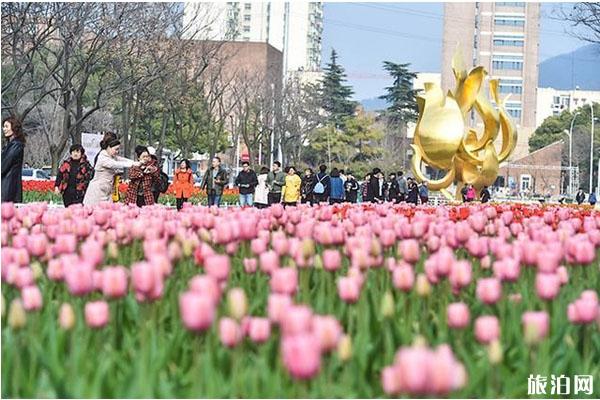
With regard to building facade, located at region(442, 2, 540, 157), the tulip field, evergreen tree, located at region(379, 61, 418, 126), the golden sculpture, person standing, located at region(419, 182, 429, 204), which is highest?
building facade, located at region(442, 2, 540, 157)

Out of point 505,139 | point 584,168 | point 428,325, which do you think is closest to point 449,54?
point 584,168

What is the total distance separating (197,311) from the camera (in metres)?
2.47

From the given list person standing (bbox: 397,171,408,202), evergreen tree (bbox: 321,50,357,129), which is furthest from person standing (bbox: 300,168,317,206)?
evergreen tree (bbox: 321,50,357,129)

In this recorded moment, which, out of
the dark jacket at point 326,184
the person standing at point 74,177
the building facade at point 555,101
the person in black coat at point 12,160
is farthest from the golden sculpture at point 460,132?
the building facade at point 555,101

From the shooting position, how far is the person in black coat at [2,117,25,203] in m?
9.09

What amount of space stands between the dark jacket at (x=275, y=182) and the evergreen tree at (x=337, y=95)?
45502mm

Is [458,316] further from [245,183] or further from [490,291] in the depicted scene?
[245,183]

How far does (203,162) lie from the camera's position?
89125mm

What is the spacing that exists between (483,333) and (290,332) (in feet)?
2.01

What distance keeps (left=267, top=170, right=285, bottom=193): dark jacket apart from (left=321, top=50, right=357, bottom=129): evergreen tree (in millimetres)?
45502

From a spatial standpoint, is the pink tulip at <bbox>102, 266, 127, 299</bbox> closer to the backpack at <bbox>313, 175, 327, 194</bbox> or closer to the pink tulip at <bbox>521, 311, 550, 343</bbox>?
the pink tulip at <bbox>521, 311, 550, 343</bbox>

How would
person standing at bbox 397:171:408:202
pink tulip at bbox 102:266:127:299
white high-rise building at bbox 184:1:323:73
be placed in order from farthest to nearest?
white high-rise building at bbox 184:1:323:73 < person standing at bbox 397:171:408:202 < pink tulip at bbox 102:266:127:299

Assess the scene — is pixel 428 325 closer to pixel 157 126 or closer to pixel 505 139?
pixel 505 139

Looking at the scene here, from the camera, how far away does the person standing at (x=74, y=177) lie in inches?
475
